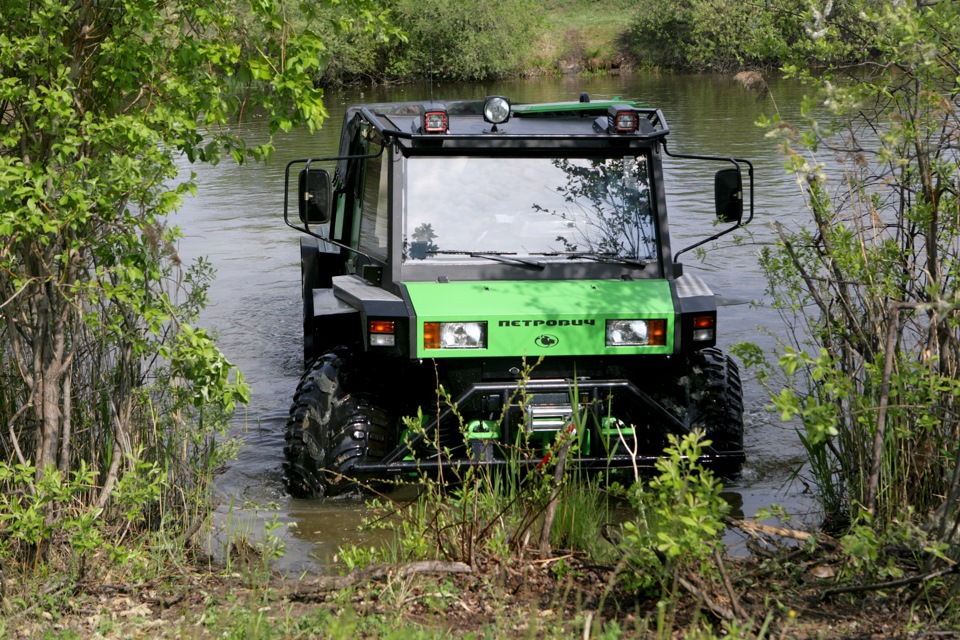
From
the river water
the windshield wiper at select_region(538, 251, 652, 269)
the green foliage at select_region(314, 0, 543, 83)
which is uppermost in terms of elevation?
the green foliage at select_region(314, 0, 543, 83)

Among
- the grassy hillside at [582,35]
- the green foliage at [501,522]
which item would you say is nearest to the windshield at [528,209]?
the green foliage at [501,522]

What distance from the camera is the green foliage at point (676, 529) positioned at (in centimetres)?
351

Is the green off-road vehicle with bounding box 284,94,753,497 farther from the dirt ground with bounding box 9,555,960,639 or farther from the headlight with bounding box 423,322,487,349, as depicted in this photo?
the dirt ground with bounding box 9,555,960,639

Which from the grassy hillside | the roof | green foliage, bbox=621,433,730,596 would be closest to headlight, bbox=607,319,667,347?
the roof

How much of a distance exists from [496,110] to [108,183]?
2.30m

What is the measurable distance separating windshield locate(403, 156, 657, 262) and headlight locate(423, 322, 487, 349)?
57 cm

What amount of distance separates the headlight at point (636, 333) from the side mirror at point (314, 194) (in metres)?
1.54

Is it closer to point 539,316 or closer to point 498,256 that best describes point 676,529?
point 539,316

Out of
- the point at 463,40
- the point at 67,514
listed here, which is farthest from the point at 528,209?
the point at 463,40

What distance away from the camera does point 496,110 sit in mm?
6031

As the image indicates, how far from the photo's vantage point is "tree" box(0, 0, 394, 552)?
4.34m

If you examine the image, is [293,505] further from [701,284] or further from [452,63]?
[452,63]

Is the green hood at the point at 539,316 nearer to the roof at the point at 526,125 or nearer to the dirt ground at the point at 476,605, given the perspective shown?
the roof at the point at 526,125

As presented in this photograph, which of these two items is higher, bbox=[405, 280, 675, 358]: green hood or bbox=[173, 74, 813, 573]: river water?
bbox=[405, 280, 675, 358]: green hood
